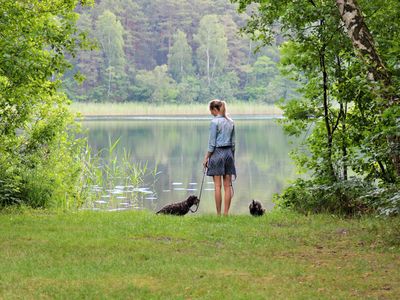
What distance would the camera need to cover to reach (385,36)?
31.0 feet

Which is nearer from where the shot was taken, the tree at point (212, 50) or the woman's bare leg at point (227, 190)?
the woman's bare leg at point (227, 190)

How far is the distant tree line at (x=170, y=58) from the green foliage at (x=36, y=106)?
4627 centimetres

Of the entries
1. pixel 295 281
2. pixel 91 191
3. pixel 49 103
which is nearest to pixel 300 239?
pixel 295 281

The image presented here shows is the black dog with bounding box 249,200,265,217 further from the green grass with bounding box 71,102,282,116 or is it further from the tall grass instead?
the green grass with bounding box 71,102,282,116

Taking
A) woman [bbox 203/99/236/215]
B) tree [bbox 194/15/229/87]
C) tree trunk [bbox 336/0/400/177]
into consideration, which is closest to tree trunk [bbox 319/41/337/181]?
woman [bbox 203/99/236/215]

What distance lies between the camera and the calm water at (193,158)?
18.2 m

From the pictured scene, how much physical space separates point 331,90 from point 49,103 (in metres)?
5.39

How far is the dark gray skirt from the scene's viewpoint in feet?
30.5

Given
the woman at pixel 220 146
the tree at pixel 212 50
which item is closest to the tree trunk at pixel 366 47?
the woman at pixel 220 146

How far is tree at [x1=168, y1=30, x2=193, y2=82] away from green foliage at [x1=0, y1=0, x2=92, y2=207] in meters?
50.3

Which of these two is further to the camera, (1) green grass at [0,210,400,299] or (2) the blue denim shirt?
(2) the blue denim shirt

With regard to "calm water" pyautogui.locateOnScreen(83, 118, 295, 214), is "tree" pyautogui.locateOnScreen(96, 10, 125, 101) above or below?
above

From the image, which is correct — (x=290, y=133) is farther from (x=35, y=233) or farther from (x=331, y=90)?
(x=35, y=233)

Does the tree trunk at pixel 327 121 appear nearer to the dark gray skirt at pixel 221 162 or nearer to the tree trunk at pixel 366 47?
the dark gray skirt at pixel 221 162
